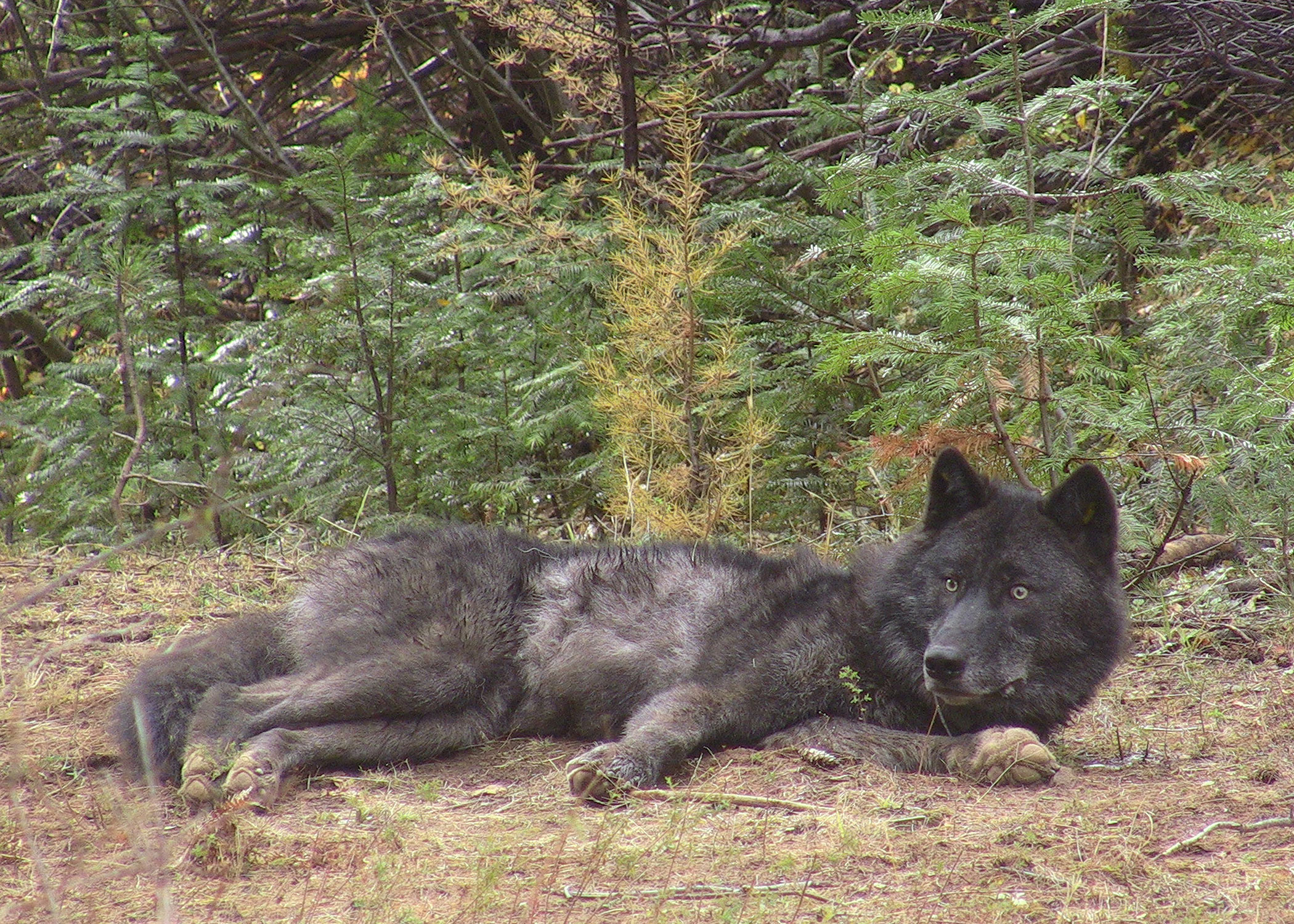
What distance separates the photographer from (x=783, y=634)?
461 centimetres

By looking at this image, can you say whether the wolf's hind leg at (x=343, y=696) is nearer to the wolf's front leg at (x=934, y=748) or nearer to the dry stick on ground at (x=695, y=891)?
the wolf's front leg at (x=934, y=748)

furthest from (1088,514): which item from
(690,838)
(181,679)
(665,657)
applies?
(181,679)

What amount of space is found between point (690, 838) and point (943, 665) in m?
1.25

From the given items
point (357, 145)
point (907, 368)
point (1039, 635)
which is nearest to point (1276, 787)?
point (1039, 635)

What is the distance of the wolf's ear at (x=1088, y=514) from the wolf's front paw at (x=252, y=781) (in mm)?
3171

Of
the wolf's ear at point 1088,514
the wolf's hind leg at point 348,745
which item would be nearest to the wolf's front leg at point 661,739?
the wolf's hind leg at point 348,745

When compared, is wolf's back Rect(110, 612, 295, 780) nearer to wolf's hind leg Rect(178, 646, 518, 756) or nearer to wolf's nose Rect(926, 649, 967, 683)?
wolf's hind leg Rect(178, 646, 518, 756)

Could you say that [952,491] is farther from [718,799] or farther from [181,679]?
[181,679]

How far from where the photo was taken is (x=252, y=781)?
3.86 meters

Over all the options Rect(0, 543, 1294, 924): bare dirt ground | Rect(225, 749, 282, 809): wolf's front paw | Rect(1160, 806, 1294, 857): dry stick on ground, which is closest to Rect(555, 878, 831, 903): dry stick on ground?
Rect(0, 543, 1294, 924): bare dirt ground

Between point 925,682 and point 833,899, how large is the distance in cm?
149

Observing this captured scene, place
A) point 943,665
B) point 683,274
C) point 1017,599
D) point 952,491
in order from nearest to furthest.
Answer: point 943,665 → point 1017,599 → point 952,491 → point 683,274

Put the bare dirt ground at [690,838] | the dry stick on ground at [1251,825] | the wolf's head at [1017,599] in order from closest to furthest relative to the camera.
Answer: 1. the bare dirt ground at [690,838]
2. the dry stick on ground at [1251,825]
3. the wolf's head at [1017,599]

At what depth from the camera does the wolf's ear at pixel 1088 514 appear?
4.36 metres
